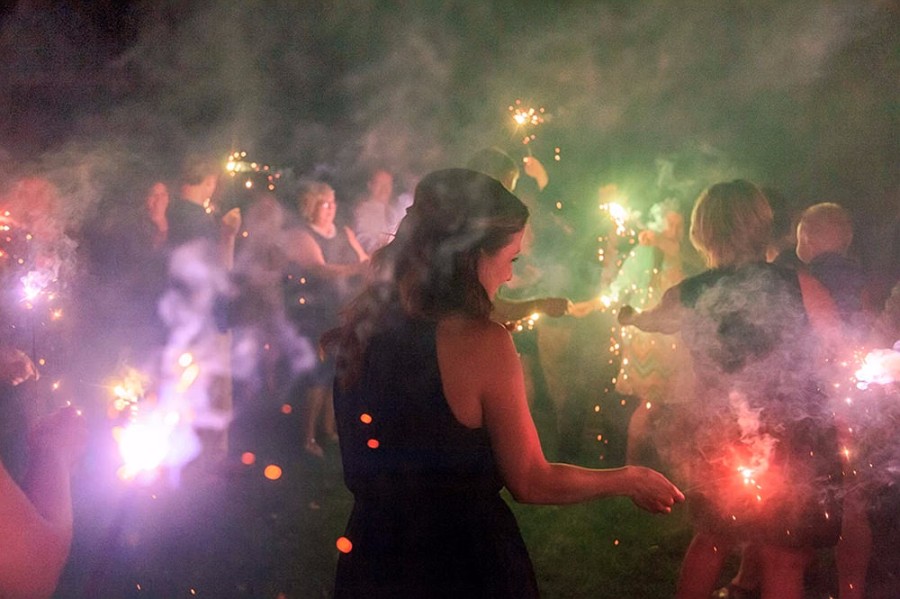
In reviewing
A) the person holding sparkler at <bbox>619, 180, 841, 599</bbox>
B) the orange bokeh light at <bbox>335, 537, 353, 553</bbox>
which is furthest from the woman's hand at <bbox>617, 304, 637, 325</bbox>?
the orange bokeh light at <bbox>335, 537, 353, 553</bbox>

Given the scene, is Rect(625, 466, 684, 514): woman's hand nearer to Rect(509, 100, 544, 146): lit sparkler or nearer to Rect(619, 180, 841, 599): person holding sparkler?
Rect(619, 180, 841, 599): person holding sparkler

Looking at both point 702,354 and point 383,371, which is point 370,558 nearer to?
point 383,371

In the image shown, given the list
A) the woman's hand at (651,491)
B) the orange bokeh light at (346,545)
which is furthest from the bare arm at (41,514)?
the woman's hand at (651,491)

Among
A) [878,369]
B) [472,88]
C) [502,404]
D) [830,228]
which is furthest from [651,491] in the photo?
[472,88]

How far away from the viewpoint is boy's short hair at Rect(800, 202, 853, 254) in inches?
167

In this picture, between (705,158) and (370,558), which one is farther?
(705,158)

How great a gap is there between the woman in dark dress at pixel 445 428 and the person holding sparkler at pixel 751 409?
42.4 inches

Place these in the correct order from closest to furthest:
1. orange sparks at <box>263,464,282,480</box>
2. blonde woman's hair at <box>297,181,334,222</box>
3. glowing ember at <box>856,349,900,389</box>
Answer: glowing ember at <box>856,349,900,389</box> < orange sparks at <box>263,464,282,480</box> < blonde woman's hair at <box>297,181,334,222</box>

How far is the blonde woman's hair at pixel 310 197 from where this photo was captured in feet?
19.0

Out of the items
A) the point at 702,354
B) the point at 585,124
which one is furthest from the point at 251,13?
the point at 702,354

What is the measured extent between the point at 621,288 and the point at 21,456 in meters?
4.30

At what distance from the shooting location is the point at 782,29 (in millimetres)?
5895

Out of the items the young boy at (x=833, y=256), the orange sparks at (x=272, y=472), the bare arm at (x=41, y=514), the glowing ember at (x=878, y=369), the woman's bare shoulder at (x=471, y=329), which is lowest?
the bare arm at (x=41, y=514)

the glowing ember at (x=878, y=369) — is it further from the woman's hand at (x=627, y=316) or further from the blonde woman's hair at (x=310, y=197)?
the blonde woman's hair at (x=310, y=197)
